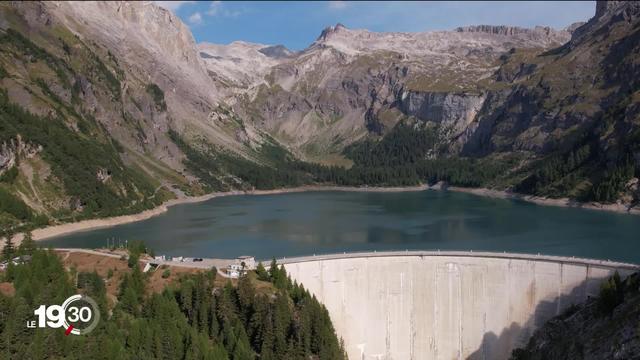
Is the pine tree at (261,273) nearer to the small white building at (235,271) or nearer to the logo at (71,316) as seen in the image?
the small white building at (235,271)

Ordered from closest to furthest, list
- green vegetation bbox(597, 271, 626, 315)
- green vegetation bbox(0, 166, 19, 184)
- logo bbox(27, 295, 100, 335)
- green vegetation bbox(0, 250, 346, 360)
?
1. green vegetation bbox(0, 250, 346, 360)
2. green vegetation bbox(597, 271, 626, 315)
3. logo bbox(27, 295, 100, 335)
4. green vegetation bbox(0, 166, 19, 184)

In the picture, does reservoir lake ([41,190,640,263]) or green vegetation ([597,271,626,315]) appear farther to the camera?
reservoir lake ([41,190,640,263])

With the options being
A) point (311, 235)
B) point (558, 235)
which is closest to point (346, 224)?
point (311, 235)

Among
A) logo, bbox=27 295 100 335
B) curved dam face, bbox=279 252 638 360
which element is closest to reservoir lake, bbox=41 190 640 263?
curved dam face, bbox=279 252 638 360

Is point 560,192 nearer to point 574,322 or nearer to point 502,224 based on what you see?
point 502,224

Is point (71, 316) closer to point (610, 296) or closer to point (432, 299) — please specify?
point (432, 299)

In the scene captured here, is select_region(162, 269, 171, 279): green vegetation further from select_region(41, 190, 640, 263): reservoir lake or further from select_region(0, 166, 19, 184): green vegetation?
select_region(0, 166, 19, 184): green vegetation
